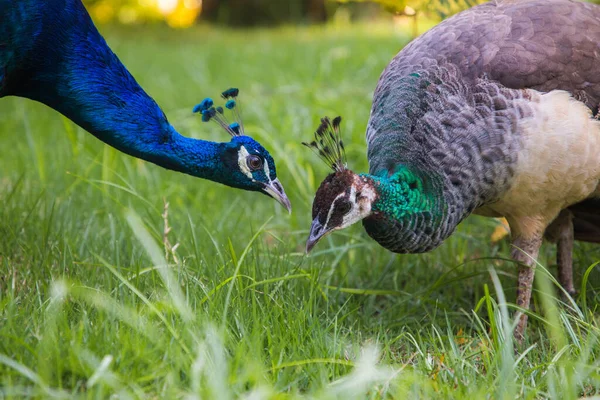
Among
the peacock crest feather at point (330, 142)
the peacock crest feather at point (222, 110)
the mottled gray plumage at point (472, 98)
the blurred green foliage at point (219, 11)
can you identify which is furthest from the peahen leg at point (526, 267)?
the blurred green foliage at point (219, 11)

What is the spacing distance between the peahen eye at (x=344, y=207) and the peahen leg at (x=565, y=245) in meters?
1.30

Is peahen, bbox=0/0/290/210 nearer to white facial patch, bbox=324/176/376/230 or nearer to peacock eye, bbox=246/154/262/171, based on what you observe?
peacock eye, bbox=246/154/262/171

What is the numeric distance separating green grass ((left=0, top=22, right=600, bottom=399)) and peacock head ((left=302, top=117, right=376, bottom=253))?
1.04 feet

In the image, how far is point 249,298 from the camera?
2.71m

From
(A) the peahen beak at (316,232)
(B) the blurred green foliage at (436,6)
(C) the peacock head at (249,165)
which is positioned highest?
(B) the blurred green foliage at (436,6)

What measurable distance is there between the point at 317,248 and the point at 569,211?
1.26m

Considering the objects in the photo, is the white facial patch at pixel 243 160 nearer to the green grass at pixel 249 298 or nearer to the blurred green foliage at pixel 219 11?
the green grass at pixel 249 298

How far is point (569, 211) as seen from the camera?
343cm

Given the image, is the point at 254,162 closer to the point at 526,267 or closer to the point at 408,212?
the point at 408,212

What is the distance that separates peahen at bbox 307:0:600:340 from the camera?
9.12 ft

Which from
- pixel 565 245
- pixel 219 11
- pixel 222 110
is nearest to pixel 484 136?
pixel 565 245

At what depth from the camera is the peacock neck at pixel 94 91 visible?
2677mm

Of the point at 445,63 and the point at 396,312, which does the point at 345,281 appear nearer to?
the point at 396,312

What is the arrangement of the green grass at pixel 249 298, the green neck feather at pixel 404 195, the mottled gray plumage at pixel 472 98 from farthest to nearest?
the mottled gray plumage at pixel 472 98 < the green neck feather at pixel 404 195 < the green grass at pixel 249 298
